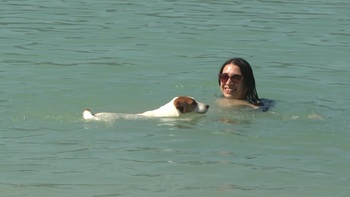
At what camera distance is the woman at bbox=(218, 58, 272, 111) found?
410 inches

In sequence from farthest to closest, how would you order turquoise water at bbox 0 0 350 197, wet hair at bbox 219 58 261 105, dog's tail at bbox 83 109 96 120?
wet hair at bbox 219 58 261 105 → dog's tail at bbox 83 109 96 120 → turquoise water at bbox 0 0 350 197

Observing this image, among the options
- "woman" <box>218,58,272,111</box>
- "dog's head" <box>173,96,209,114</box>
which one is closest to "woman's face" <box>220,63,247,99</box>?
"woman" <box>218,58,272,111</box>

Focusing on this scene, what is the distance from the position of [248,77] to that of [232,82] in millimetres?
189

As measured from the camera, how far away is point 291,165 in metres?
8.41

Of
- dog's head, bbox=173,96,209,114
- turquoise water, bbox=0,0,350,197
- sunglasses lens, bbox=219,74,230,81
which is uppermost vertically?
sunglasses lens, bbox=219,74,230,81

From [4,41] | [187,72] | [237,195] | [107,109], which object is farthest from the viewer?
[4,41]

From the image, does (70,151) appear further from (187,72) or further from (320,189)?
(187,72)

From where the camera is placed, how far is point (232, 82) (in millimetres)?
10484

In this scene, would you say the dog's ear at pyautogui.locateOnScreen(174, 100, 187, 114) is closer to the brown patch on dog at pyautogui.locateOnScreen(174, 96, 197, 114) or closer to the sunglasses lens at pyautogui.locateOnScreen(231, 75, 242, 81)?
the brown patch on dog at pyautogui.locateOnScreen(174, 96, 197, 114)

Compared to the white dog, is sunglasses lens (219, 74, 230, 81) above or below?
above

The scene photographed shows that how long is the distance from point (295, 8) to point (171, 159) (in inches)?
416

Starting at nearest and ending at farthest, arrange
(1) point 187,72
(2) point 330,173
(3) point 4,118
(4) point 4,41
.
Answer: (2) point 330,173 → (3) point 4,118 → (1) point 187,72 → (4) point 4,41

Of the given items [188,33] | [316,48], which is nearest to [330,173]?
[316,48]

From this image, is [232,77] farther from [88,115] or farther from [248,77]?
[88,115]
